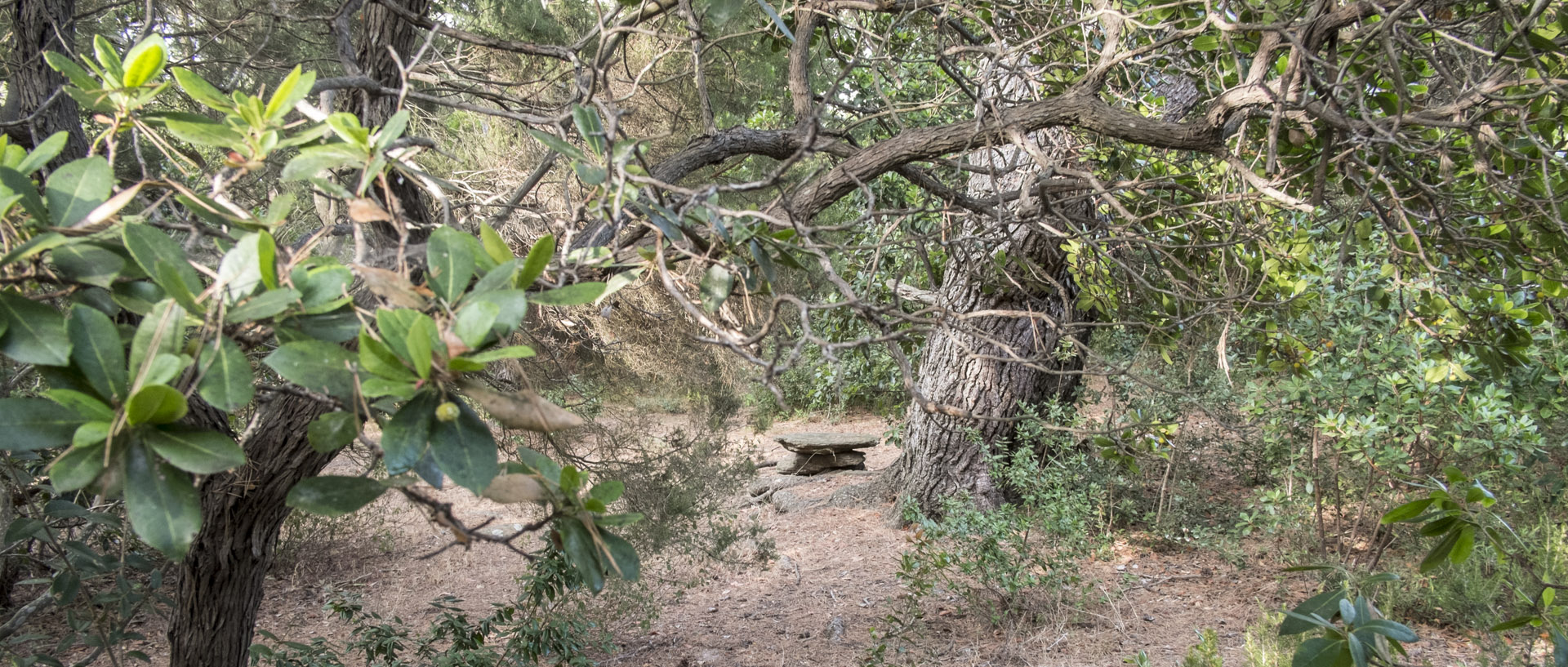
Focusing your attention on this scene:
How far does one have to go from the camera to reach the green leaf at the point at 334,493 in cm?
75

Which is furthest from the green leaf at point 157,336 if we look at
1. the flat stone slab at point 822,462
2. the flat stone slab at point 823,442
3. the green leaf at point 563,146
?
the flat stone slab at point 822,462

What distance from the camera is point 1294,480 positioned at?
4633 millimetres

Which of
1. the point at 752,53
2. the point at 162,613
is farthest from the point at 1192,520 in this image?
the point at 162,613

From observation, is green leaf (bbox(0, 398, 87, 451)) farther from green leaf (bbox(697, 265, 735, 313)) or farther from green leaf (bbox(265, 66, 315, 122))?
green leaf (bbox(697, 265, 735, 313))

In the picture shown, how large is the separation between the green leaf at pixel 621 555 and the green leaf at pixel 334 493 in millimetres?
224

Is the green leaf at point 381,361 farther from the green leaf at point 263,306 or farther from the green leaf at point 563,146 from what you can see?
the green leaf at point 563,146

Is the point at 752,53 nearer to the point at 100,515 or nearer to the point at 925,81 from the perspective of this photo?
the point at 925,81

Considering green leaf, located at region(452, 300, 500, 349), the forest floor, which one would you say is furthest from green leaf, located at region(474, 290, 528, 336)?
the forest floor

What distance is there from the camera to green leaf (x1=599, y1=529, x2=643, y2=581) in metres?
0.83

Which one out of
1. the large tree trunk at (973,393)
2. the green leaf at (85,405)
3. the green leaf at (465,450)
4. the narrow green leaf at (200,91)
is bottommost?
the large tree trunk at (973,393)

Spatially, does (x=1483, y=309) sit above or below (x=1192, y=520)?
above

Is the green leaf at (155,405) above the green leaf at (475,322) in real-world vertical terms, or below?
below

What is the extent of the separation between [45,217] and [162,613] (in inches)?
119

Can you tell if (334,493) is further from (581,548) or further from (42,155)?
(42,155)
